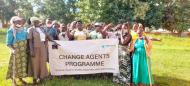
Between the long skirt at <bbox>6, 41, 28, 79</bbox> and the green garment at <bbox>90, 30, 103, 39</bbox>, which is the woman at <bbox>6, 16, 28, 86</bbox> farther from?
the green garment at <bbox>90, 30, 103, 39</bbox>

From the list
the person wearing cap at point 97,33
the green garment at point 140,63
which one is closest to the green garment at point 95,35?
the person wearing cap at point 97,33

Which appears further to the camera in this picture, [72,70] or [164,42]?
[164,42]

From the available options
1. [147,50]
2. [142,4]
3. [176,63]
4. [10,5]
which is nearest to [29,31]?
[147,50]

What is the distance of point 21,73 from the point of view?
11539 mm

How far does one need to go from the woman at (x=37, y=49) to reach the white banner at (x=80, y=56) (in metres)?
0.59

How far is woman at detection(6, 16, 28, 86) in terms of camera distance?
439 inches

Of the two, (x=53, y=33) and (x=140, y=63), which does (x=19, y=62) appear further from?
(x=140, y=63)

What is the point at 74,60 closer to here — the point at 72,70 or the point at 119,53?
the point at 72,70

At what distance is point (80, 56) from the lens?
12359 millimetres

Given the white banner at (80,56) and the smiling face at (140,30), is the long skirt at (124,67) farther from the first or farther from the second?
the smiling face at (140,30)

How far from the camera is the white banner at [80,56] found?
12344mm

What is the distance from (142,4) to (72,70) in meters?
21.3

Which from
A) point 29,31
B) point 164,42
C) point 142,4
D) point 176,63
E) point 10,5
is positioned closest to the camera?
point 29,31

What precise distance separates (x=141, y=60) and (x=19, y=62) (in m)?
3.33
